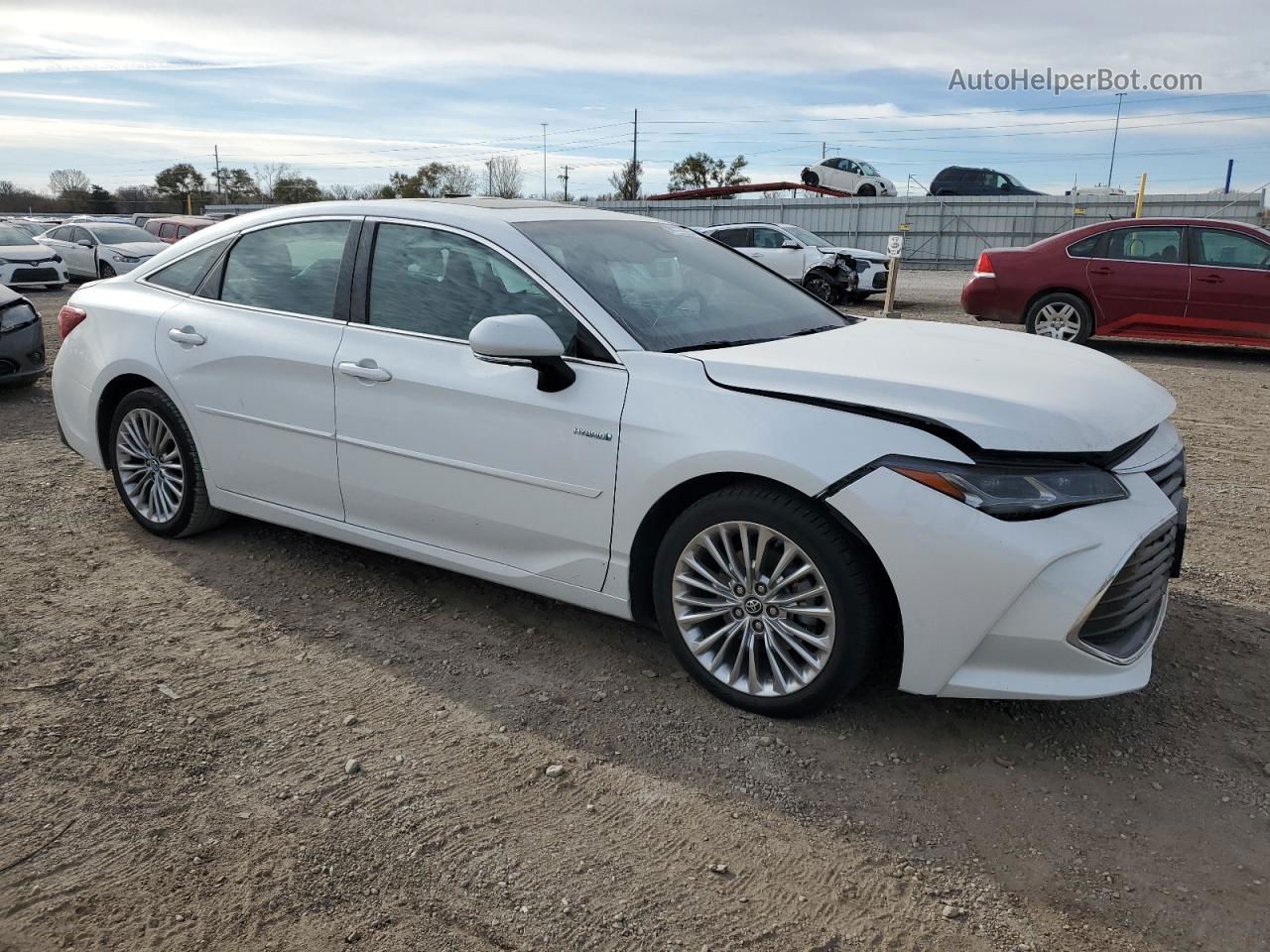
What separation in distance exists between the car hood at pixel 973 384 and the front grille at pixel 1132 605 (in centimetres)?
33

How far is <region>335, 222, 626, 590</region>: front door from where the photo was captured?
134 inches

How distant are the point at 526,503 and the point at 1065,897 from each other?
2008 millimetres

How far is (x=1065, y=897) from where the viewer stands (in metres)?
2.48

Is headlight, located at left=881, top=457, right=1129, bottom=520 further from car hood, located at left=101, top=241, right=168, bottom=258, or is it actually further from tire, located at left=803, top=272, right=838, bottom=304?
car hood, located at left=101, top=241, right=168, bottom=258

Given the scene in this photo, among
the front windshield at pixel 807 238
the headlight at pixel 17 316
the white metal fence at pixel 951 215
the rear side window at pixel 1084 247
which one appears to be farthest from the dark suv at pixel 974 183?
the headlight at pixel 17 316

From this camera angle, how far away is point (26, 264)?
61.9 ft

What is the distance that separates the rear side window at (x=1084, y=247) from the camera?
37.2ft

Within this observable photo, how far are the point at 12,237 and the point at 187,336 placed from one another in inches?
735

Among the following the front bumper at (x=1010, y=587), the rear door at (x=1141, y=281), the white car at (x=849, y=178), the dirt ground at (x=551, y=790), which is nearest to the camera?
the dirt ground at (x=551, y=790)

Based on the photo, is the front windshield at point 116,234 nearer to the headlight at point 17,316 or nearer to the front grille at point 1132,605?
the headlight at point 17,316

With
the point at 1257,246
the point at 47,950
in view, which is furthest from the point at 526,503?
the point at 1257,246

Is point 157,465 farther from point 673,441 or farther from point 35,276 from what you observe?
point 35,276

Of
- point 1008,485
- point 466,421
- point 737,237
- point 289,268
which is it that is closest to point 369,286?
point 289,268

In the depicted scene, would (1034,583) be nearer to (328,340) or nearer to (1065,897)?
(1065,897)
